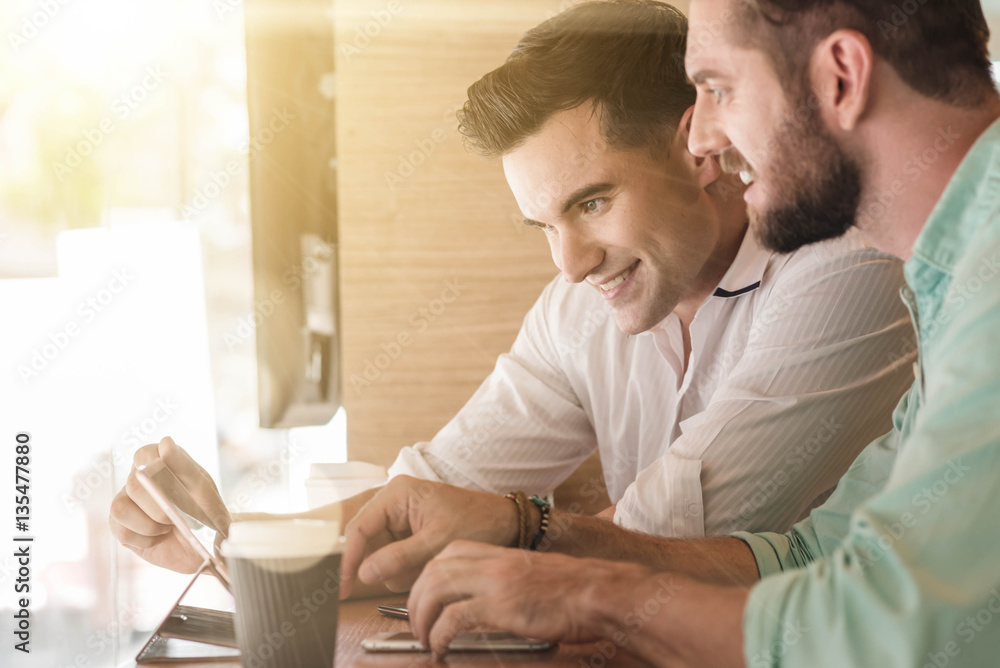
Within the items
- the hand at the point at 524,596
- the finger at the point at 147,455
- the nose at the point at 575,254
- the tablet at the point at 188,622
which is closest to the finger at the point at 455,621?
the hand at the point at 524,596

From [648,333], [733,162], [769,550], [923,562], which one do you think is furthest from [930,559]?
[648,333]

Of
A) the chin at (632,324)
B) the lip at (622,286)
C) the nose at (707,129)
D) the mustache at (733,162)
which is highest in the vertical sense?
the nose at (707,129)

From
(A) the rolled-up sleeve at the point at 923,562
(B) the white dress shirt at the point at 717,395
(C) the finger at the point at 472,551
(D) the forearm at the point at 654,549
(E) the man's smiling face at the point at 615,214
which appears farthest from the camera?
(E) the man's smiling face at the point at 615,214

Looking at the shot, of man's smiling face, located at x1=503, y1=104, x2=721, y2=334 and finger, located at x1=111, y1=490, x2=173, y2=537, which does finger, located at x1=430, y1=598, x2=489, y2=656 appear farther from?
man's smiling face, located at x1=503, y1=104, x2=721, y2=334

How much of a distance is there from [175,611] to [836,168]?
55 cm

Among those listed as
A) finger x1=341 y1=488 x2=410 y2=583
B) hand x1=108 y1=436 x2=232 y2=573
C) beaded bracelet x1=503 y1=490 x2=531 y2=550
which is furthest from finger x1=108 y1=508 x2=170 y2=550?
beaded bracelet x1=503 y1=490 x2=531 y2=550

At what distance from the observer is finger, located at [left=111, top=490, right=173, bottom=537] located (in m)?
0.67

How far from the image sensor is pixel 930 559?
1.22 ft

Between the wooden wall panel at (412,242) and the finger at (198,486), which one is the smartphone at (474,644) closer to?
the finger at (198,486)

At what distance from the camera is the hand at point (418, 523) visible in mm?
555

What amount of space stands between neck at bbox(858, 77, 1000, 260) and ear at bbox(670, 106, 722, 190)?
0.32m

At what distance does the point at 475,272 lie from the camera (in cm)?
94

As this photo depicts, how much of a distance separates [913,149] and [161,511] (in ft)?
2.06

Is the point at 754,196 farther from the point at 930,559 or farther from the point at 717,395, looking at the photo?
the point at 930,559
